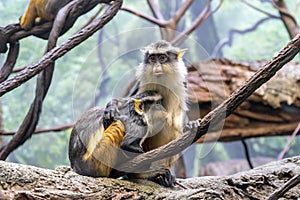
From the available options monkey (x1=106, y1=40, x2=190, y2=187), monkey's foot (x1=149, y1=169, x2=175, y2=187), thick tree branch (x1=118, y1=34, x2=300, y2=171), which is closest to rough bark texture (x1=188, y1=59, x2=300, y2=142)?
monkey (x1=106, y1=40, x2=190, y2=187)

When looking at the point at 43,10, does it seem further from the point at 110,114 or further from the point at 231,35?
the point at 231,35

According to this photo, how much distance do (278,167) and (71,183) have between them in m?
0.97

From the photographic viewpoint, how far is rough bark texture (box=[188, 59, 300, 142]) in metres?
3.45

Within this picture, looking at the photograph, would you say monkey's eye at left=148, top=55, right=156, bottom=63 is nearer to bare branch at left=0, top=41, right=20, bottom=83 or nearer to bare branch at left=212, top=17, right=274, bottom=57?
bare branch at left=0, top=41, right=20, bottom=83

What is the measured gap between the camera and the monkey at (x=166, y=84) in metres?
1.99

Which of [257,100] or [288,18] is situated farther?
[288,18]

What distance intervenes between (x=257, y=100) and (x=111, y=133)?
1985 mm

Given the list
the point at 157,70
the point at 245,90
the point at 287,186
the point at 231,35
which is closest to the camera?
the point at 287,186

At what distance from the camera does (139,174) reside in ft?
6.14

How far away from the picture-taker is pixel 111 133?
1807 mm

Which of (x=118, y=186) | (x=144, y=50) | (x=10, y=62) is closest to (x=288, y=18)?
(x=144, y=50)

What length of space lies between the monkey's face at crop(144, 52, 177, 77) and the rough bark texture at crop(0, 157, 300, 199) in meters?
0.51

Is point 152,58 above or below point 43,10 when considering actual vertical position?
below

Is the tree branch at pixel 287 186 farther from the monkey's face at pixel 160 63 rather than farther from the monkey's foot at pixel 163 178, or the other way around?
the monkey's face at pixel 160 63
